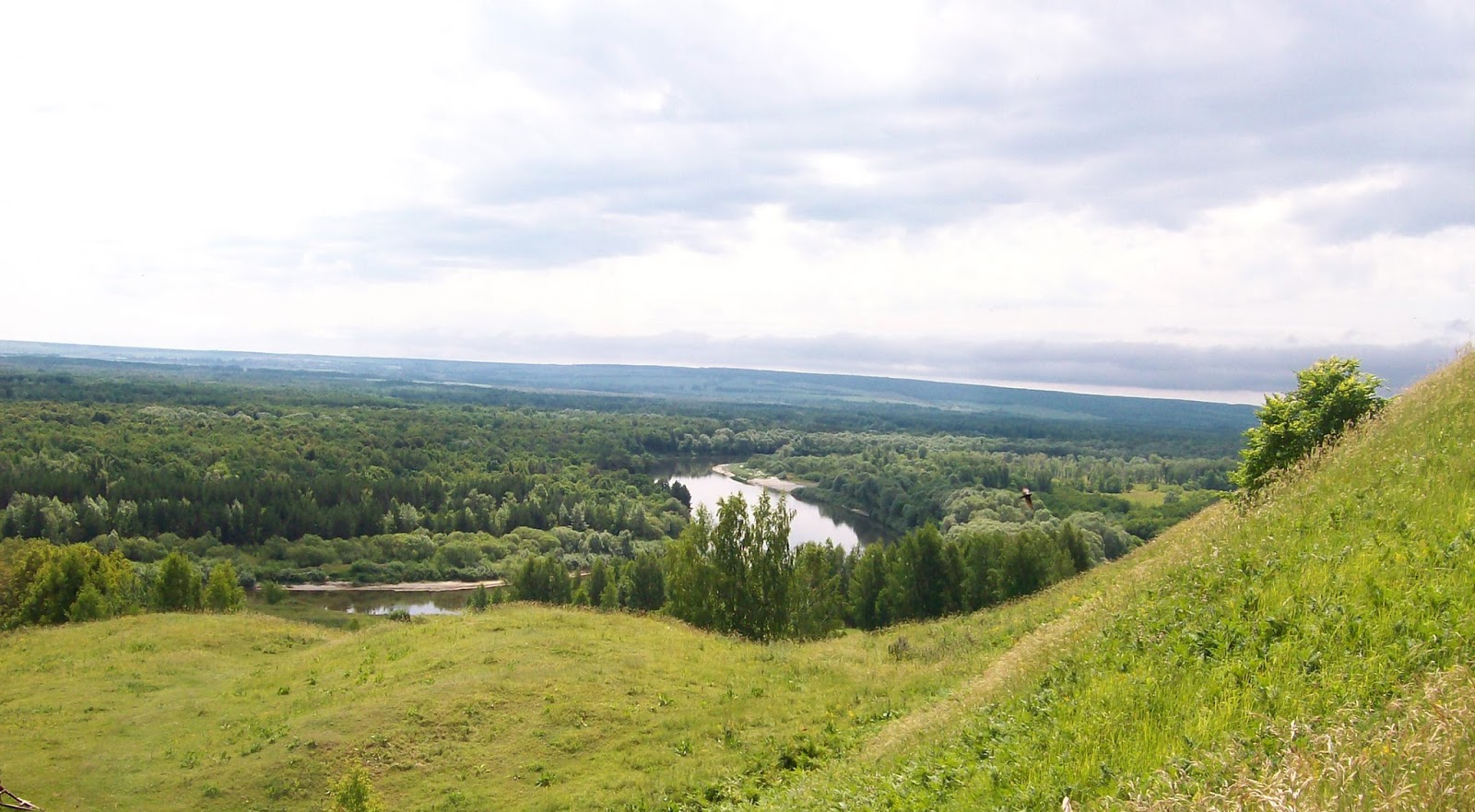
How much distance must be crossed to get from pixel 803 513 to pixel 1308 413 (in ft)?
324

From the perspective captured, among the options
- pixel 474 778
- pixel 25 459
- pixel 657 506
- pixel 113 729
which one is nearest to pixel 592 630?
pixel 474 778

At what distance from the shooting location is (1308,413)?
23797 millimetres

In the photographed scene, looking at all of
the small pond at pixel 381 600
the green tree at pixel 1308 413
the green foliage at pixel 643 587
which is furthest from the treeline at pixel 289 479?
the green tree at pixel 1308 413

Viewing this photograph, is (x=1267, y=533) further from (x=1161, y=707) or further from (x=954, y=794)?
(x=954, y=794)

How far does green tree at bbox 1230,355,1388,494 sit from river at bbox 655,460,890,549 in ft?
146

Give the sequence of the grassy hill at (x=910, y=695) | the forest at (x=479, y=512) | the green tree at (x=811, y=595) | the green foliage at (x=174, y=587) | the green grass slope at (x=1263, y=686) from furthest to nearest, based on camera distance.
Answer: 1. the forest at (x=479, y=512)
2. the green foliage at (x=174, y=587)
3. the green tree at (x=811, y=595)
4. the grassy hill at (x=910, y=695)
5. the green grass slope at (x=1263, y=686)

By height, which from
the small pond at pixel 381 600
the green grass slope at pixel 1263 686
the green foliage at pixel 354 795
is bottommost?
the small pond at pixel 381 600

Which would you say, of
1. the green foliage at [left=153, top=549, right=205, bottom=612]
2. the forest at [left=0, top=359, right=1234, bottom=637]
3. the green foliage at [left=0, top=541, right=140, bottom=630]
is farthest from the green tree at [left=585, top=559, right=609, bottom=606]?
the green foliage at [left=0, top=541, right=140, bottom=630]

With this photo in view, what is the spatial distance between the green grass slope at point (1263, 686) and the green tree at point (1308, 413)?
10443 mm

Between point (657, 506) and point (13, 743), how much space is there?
322ft

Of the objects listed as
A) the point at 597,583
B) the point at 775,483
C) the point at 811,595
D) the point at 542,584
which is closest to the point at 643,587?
the point at 597,583

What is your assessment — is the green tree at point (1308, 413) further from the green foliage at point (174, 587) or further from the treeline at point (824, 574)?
the green foliage at point (174, 587)

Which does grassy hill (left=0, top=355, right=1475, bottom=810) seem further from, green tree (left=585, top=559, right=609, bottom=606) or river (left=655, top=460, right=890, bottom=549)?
river (left=655, top=460, right=890, bottom=549)

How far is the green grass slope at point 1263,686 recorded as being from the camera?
5.64m
